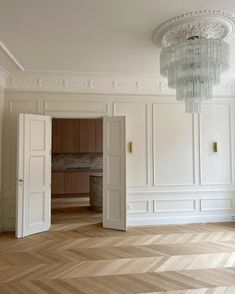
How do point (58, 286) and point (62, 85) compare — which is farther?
point (62, 85)

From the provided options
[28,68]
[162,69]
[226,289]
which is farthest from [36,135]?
[226,289]

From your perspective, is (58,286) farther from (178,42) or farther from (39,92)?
(39,92)

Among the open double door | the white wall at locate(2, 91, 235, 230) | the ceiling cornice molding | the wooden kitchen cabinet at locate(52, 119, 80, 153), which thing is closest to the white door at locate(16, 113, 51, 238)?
the open double door

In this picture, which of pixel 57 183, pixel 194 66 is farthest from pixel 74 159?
pixel 194 66

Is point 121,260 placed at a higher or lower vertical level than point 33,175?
lower

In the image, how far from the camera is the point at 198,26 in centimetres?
315

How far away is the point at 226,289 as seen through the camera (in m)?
2.87

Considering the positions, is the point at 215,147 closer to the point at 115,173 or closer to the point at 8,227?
the point at 115,173

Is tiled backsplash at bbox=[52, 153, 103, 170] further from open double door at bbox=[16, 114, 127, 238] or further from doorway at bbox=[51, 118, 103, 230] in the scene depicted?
open double door at bbox=[16, 114, 127, 238]

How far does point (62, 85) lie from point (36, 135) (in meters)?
1.15

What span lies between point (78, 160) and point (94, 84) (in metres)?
4.48

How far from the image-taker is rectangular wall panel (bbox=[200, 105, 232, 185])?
5672 mm

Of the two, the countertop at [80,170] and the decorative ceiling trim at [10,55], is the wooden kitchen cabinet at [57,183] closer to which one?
the countertop at [80,170]

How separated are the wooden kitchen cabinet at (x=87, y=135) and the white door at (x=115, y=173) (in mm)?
3885
